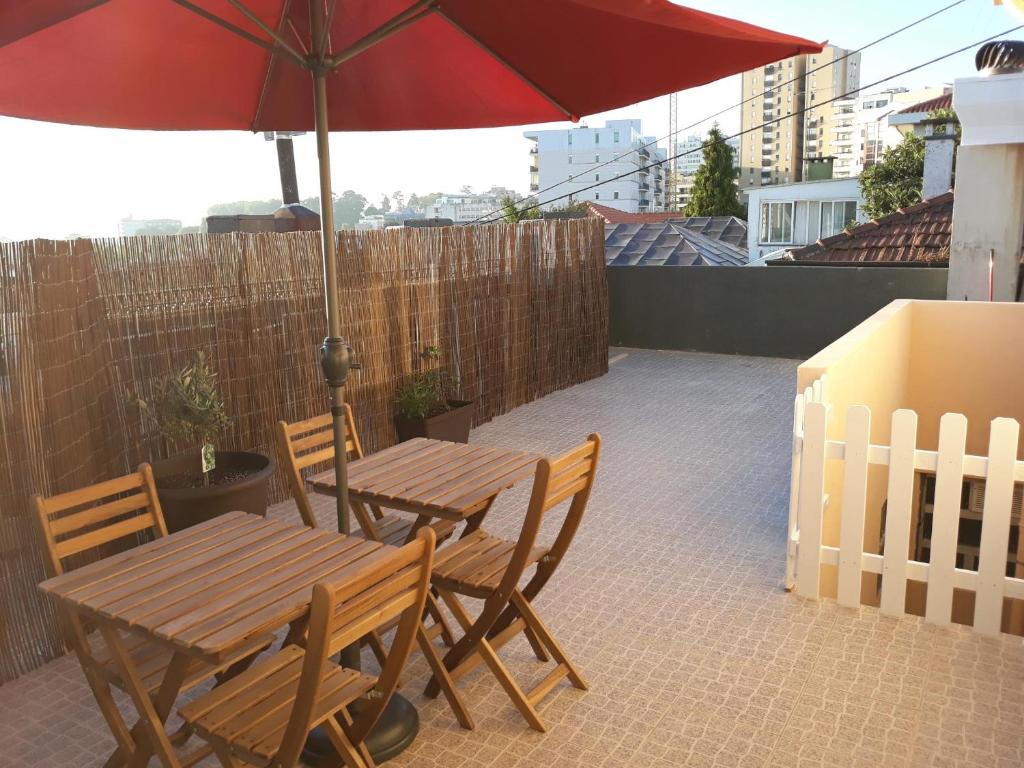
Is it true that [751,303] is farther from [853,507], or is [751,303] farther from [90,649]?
[90,649]

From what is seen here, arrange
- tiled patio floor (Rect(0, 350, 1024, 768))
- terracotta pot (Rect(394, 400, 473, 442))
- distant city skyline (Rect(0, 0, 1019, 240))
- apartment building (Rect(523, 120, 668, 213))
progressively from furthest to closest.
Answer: apartment building (Rect(523, 120, 668, 213)) → distant city skyline (Rect(0, 0, 1019, 240)) → terracotta pot (Rect(394, 400, 473, 442)) → tiled patio floor (Rect(0, 350, 1024, 768))

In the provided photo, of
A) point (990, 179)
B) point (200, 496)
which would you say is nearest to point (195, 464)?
point (200, 496)

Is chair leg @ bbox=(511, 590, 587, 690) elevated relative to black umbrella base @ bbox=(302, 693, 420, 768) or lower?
elevated

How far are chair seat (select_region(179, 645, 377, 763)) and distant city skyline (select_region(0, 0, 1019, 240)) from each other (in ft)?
7.55

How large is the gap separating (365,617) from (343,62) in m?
2.00

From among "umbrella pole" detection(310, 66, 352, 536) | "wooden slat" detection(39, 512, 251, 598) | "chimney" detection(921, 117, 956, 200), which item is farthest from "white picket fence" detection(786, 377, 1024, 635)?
"chimney" detection(921, 117, 956, 200)

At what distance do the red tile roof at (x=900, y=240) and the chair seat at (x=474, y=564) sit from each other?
9.90 m

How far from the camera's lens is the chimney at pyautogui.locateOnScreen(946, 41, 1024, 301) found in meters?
8.34

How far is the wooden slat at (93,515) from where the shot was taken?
2.67 meters

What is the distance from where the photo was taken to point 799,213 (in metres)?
32.2

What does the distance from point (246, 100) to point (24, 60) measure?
1.02m

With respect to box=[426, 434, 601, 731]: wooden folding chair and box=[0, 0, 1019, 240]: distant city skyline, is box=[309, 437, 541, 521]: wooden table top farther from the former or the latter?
box=[0, 0, 1019, 240]: distant city skyline

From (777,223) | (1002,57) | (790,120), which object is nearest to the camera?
(1002,57)

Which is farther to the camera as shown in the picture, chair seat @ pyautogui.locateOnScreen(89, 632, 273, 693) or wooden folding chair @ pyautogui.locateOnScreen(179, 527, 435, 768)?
chair seat @ pyautogui.locateOnScreen(89, 632, 273, 693)
